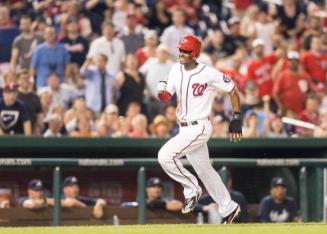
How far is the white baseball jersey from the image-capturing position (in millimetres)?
11594

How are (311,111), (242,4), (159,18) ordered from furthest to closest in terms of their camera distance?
(242,4)
(159,18)
(311,111)

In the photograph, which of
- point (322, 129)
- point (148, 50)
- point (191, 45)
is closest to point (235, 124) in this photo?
point (191, 45)

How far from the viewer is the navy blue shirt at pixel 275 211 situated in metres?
14.3

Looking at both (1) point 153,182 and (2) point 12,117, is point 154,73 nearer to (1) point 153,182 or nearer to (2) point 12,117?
(2) point 12,117

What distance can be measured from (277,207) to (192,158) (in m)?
2.95

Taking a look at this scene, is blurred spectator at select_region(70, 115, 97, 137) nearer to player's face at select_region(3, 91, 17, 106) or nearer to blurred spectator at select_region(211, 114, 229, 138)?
player's face at select_region(3, 91, 17, 106)

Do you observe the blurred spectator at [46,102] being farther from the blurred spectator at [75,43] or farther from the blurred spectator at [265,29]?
the blurred spectator at [265,29]

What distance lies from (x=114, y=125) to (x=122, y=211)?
5.51ft

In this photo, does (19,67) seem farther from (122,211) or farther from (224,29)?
(224,29)

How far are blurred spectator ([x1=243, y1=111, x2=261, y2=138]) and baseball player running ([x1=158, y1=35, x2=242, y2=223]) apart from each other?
13.0 ft

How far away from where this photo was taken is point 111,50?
1744 cm

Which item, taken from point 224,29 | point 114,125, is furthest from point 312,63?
point 114,125

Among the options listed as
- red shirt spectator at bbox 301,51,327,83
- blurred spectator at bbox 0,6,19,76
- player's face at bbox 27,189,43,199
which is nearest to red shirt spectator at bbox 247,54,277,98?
red shirt spectator at bbox 301,51,327,83

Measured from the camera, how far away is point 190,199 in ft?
38.3
